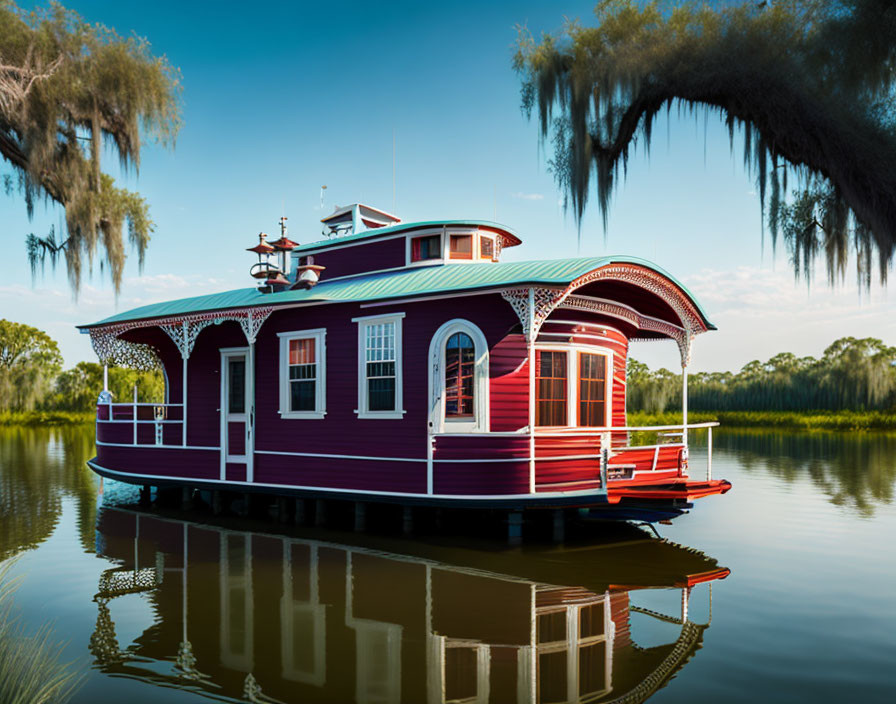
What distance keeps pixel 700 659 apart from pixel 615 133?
5901 millimetres

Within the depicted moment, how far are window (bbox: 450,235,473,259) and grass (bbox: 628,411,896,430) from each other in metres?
31.2

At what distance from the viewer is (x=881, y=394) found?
50.0 meters

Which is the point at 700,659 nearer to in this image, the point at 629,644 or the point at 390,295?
the point at 629,644

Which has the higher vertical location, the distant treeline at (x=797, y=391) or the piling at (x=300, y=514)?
the distant treeline at (x=797, y=391)

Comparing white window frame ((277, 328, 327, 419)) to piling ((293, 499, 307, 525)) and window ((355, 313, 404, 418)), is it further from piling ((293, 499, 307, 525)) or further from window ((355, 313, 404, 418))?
piling ((293, 499, 307, 525))

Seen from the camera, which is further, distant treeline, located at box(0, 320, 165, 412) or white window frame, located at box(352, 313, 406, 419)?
distant treeline, located at box(0, 320, 165, 412)

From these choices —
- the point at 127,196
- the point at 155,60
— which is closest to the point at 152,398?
the point at 127,196

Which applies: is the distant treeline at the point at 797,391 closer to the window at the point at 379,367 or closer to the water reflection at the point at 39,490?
the water reflection at the point at 39,490

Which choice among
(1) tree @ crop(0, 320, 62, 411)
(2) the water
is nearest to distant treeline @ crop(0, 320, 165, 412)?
(1) tree @ crop(0, 320, 62, 411)

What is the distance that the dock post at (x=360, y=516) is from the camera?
45.5 feet

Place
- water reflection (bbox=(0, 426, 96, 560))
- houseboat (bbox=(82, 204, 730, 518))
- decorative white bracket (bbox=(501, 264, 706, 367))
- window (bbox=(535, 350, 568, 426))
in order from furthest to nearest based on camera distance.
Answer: water reflection (bbox=(0, 426, 96, 560)) → window (bbox=(535, 350, 568, 426)) → houseboat (bbox=(82, 204, 730, 518)) → decorative white bracket (bbox=(501, 264, 706, 367))

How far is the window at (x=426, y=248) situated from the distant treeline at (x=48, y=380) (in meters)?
39.8

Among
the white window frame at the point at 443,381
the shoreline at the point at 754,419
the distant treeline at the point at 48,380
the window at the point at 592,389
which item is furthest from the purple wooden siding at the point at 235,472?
the distant treeline at the point at 48,380

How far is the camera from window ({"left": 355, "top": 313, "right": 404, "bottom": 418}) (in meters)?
13.4
